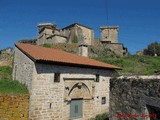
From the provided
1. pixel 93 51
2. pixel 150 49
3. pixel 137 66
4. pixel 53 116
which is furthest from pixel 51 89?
pixel 150 49

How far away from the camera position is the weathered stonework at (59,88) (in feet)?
50.1

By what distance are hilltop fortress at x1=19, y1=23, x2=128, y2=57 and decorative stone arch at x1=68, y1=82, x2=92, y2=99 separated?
23957mm

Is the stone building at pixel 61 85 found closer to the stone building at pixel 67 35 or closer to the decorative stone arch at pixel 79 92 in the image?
the decorative stone arch at pixel 79 92

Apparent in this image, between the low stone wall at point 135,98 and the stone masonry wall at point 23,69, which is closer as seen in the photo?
the low stone wall at point 135,98

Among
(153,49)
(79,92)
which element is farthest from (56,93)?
(153,49)

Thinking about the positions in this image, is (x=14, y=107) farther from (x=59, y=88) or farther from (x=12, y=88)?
(x=59, y=88)

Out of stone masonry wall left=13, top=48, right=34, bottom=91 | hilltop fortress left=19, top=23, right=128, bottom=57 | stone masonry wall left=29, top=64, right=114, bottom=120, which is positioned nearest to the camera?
stone masonry wall left=29, top=64, right=114, bottom=120

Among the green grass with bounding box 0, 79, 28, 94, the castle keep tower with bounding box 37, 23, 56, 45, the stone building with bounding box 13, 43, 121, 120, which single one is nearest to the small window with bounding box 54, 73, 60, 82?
the stone building with bounding box 13, 43, 121, 120

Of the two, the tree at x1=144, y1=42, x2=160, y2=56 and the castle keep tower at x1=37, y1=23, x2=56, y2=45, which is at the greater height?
the castle keep tower at x1=37, y1=23, x2=56, y2=45

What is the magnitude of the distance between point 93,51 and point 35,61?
2890 centimetres

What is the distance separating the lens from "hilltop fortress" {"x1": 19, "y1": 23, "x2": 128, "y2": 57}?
45903 mm

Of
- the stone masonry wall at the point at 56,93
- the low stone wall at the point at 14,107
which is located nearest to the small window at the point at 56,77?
the stone masonry wall at the point at 56,93

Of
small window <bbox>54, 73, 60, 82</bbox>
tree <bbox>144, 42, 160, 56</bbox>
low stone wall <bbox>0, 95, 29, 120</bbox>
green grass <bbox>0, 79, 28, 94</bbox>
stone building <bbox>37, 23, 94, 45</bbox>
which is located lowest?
low stone wall <bbox>0, 95, 29, 120</bbox>

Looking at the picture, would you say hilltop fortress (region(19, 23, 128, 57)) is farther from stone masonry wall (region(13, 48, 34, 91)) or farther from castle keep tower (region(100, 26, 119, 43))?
stone masonry wall (region(13, 48, 34, 91))
